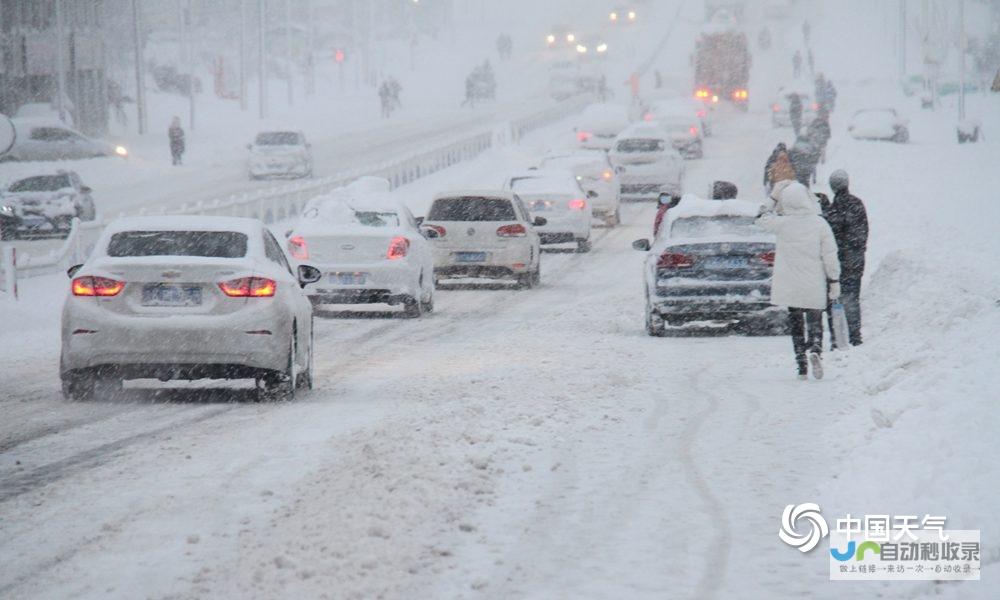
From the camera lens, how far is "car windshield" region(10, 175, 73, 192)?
38938 mm

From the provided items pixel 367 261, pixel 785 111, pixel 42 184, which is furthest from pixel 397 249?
pixel 785 111

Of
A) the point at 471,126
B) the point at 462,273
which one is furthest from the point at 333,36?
the point at 462,273

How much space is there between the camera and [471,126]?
86.6 meters

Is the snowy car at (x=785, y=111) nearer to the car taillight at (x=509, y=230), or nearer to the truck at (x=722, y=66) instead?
the truck at (x=722, y=66)

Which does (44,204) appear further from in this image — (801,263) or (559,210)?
(801,263)

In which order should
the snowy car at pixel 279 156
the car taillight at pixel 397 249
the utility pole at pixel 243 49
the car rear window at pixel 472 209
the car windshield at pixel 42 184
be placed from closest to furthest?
1. the car taillight at pixel 397 249
2. the car rear window at pixel 472 209
3. the car windshield at pixel 42 184
4. the snowy car at pixel 279 156
5. the utility pole at pixel 243 49

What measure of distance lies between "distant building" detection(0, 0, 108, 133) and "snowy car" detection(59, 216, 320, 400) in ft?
175

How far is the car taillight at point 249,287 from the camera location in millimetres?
13289

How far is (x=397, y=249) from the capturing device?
22.1 meters

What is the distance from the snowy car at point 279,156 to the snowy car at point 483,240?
3026 centimetres

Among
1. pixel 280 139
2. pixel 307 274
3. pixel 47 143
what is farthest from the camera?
pixel 47 143

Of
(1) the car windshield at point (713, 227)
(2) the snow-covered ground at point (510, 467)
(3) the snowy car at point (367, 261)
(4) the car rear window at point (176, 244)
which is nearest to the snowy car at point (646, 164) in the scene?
(3) the snowy car at point (367, 261)

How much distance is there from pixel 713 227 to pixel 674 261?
0.72 metres

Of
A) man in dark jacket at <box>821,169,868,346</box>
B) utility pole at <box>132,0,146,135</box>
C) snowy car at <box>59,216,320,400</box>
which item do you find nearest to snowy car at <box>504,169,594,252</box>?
man in dark jacket at <box>821,169,868,346</box>
